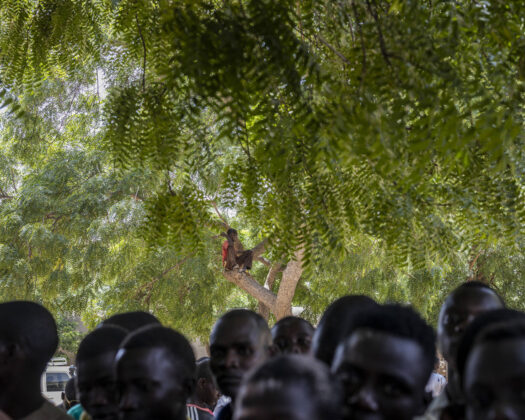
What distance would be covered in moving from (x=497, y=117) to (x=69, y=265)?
36.1 ft

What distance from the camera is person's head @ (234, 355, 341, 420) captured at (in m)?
1.34

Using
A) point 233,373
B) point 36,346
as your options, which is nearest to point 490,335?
point 233,373

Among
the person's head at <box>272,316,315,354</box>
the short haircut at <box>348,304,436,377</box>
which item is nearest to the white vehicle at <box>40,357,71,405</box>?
the person's head at <box>272,316,315,354</box>

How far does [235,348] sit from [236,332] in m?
0.08

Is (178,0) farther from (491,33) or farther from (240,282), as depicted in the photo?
(240,282)

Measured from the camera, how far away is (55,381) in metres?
20.0

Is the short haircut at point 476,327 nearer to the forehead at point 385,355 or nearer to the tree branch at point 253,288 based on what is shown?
the forehead at point 385,355

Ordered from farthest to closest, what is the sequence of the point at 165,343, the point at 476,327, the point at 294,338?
the point at 294,338
the point at 165,343
the point at 476,327

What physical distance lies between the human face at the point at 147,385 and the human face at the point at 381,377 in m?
0.78

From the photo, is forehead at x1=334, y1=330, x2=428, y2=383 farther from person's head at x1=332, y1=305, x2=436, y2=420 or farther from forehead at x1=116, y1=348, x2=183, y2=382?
forehead at x1=116, y1=348, x2=183, y2=382

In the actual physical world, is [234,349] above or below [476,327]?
below

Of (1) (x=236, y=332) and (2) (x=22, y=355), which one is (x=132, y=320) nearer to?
(1) (x=236, y=332)

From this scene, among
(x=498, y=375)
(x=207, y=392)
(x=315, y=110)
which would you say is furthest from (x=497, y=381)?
(x=207, y=392)

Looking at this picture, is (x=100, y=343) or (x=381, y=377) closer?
(x=381, y=377)
